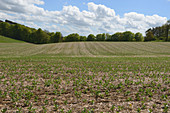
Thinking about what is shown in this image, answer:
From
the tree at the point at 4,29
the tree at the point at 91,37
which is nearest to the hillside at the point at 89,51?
the tree at the point at 4,29

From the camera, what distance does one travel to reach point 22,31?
111125 mm

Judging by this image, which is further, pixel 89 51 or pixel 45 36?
pixel 45 36

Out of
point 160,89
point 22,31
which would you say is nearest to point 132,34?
point 22,31

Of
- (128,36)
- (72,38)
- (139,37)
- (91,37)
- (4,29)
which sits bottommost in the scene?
(72,38)

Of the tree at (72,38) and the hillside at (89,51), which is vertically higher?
the tree at (72,38)

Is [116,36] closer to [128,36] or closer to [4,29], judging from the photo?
[128,36]

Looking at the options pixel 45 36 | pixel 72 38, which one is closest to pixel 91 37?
pixel 72 38

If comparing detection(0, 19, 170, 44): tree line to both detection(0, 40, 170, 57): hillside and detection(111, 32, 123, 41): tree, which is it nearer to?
detection(111, 32, 123, 41): tree

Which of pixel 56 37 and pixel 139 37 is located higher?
pixel 139 37

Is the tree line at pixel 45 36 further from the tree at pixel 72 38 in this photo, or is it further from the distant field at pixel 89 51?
the distant field at pixel 89 51

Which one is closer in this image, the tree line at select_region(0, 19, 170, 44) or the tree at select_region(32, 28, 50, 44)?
the tree at select_region(32, 28, 50, 44)

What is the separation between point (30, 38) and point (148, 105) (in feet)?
364

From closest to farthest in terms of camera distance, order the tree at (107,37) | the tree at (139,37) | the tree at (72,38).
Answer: the tree at (72,38), the tree at (139,37), the tree at (107,37)

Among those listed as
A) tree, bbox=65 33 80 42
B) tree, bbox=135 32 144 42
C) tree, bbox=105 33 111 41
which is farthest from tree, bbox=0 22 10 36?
tree, bbox=135 32 144 42
